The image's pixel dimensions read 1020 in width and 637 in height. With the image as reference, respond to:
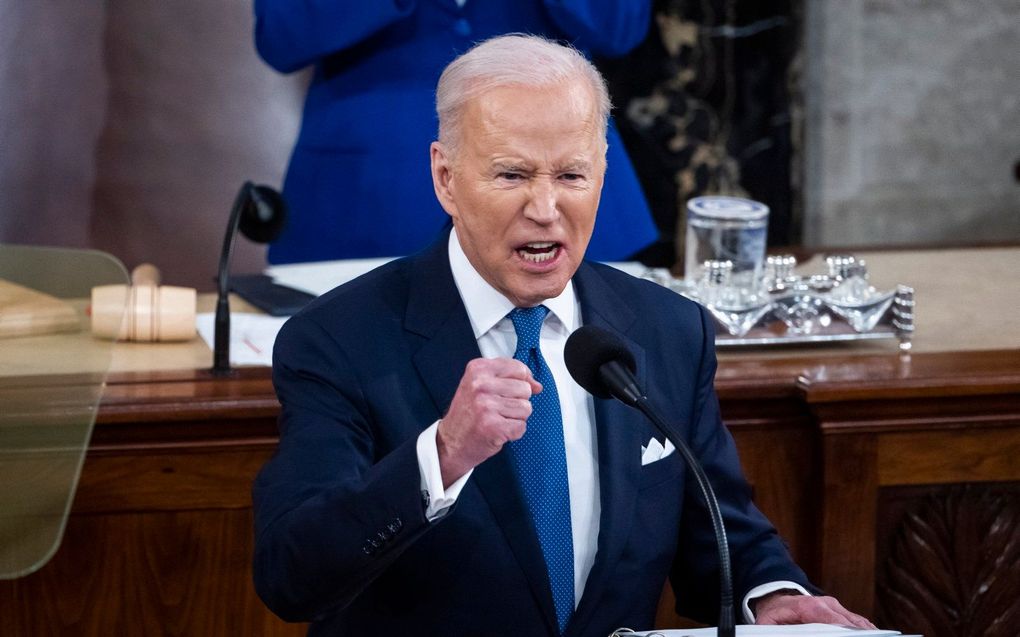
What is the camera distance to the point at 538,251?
5.56ft

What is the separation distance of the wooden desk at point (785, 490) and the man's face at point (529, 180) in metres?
0.68

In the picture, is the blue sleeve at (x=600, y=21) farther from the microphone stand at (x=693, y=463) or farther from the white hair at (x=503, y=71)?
the microphone stand at (x=693, y=463)

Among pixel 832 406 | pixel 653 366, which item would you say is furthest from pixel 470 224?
pixel 832 406

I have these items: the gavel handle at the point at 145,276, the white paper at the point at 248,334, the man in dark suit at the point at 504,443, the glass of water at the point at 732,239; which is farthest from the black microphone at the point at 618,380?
the gavel handle at the point at 145,276

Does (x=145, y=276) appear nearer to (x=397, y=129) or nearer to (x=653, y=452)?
(x=397, y=129)

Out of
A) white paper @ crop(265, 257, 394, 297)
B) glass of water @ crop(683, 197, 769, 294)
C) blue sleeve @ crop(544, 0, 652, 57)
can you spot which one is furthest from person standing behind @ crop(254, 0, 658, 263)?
glass of water @ crop(683, 197, 769, 294)

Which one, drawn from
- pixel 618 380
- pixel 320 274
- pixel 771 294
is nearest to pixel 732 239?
pixel 771 294

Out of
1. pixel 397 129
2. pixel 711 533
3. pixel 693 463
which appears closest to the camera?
pixel 693 463

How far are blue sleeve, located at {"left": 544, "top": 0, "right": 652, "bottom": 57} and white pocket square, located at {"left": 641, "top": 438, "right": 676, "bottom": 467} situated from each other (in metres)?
1.30

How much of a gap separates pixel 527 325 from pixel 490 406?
1.14 ft

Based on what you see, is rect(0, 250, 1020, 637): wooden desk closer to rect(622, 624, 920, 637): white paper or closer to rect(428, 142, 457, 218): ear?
rect(428, 142, 457, 218): ear

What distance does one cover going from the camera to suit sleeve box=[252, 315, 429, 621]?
1.53 meters

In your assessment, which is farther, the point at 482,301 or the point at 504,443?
the point at 482,301

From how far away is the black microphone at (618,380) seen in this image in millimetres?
1415
